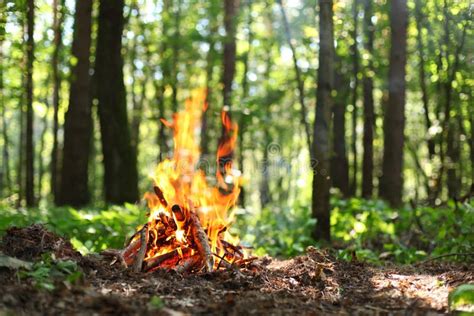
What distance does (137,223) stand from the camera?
845 centimetres

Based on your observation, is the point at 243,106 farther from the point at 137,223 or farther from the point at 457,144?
the point at 457,144

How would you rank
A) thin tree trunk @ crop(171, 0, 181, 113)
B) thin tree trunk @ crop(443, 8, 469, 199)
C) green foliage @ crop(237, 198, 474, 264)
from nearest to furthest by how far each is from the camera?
green foliage @ crop(237, 198, 474, 264) → thin tree trunk @ crop(443, 8, 469, 199) → thin tree trunk @ crop(171, 0, 181, 113)

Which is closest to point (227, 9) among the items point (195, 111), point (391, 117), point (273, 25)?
point (391, 117)

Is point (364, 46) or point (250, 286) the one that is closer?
point (250, 286)

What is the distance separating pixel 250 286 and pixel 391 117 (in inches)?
287

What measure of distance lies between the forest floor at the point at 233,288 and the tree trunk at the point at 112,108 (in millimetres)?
7443

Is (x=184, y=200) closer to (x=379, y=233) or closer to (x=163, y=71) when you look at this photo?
(x=379, y=233)

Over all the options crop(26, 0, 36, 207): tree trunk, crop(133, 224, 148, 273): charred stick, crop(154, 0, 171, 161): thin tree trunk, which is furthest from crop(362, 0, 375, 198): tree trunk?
crop(133, 224, 148, 273): charred stick

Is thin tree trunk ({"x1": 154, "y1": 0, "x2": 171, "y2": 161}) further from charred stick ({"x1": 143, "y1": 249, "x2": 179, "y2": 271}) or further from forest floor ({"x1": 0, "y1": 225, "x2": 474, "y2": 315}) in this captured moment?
forest floor ({"x1": 0, "y1": 225, "x2": 474, "y2": 315})

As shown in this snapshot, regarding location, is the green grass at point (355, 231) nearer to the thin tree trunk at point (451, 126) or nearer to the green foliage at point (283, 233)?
the green foliage at point (283, 233)

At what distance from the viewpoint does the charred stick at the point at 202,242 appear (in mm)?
5633

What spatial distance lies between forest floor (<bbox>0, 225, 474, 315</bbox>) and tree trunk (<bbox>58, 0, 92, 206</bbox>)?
7.51m

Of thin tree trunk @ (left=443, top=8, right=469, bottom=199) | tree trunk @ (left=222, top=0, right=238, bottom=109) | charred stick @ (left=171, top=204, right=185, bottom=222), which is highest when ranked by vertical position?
tree trunk @ (left=222, top=0, right=238, bottom=109)

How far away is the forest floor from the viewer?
12.9ft
